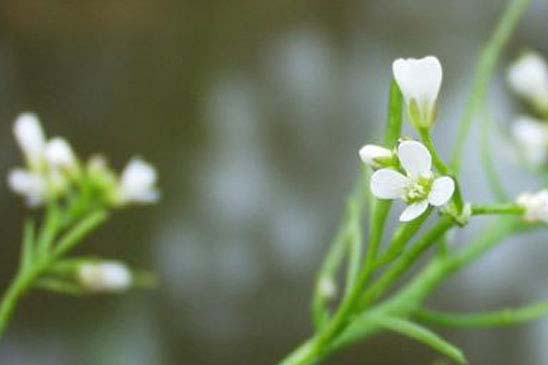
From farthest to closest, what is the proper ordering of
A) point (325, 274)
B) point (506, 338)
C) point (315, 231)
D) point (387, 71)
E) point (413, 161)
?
1. point (387, 71)
2. point (315, 231)
3. point (506, 338)
4. point (325, 274)
5. point (413, 161)

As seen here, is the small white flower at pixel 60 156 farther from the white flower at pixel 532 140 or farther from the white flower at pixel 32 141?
the white flower at pixel 532 140

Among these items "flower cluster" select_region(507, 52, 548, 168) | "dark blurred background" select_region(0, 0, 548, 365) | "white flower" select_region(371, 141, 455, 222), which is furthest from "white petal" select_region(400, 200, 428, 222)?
"dark blurred background" select_region(0, 0, 548, 365)

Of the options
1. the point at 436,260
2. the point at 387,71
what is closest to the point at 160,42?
the point at 387,71

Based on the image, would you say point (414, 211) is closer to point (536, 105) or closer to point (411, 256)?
point (411, 256)

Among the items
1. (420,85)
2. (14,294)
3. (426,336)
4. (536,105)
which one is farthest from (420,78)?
(536,105)

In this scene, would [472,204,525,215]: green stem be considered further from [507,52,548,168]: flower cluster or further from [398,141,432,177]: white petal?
[507,52,548,168]: flower cluster

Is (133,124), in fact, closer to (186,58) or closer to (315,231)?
(186,58)
